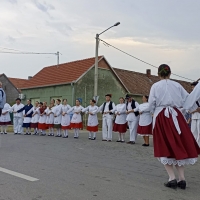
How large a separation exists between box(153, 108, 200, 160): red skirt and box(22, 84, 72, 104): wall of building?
85.6ft

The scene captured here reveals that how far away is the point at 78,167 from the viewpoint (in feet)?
24.3

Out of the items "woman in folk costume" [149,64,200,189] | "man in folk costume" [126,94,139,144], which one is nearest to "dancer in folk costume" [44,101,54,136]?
"man in folk costume" [126,94,139,144]

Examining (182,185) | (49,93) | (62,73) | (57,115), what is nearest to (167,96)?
(182,185)

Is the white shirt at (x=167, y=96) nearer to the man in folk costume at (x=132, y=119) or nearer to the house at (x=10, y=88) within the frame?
the man in folk costume at (x=132, y=119)

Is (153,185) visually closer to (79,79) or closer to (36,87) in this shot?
(79,79)

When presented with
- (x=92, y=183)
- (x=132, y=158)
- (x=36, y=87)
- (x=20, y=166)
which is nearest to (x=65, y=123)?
(x=132, y=158)

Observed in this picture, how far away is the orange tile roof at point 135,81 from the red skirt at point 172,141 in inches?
1311

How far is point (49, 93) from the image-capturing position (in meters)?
34.1

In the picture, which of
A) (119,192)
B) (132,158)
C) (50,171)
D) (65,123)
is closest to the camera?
(119,192)

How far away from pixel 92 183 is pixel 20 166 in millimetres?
2139

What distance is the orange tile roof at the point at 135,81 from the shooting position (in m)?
40.9

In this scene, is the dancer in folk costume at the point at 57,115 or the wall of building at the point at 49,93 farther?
the wall of building at the point at 49,93

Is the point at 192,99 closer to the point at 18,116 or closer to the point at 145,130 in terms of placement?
the point at 145,130

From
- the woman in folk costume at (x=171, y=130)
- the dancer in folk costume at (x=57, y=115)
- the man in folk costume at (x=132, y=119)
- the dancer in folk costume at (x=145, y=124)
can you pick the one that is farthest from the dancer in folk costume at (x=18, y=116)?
the woman in folk costume at (x=171, y=130)
